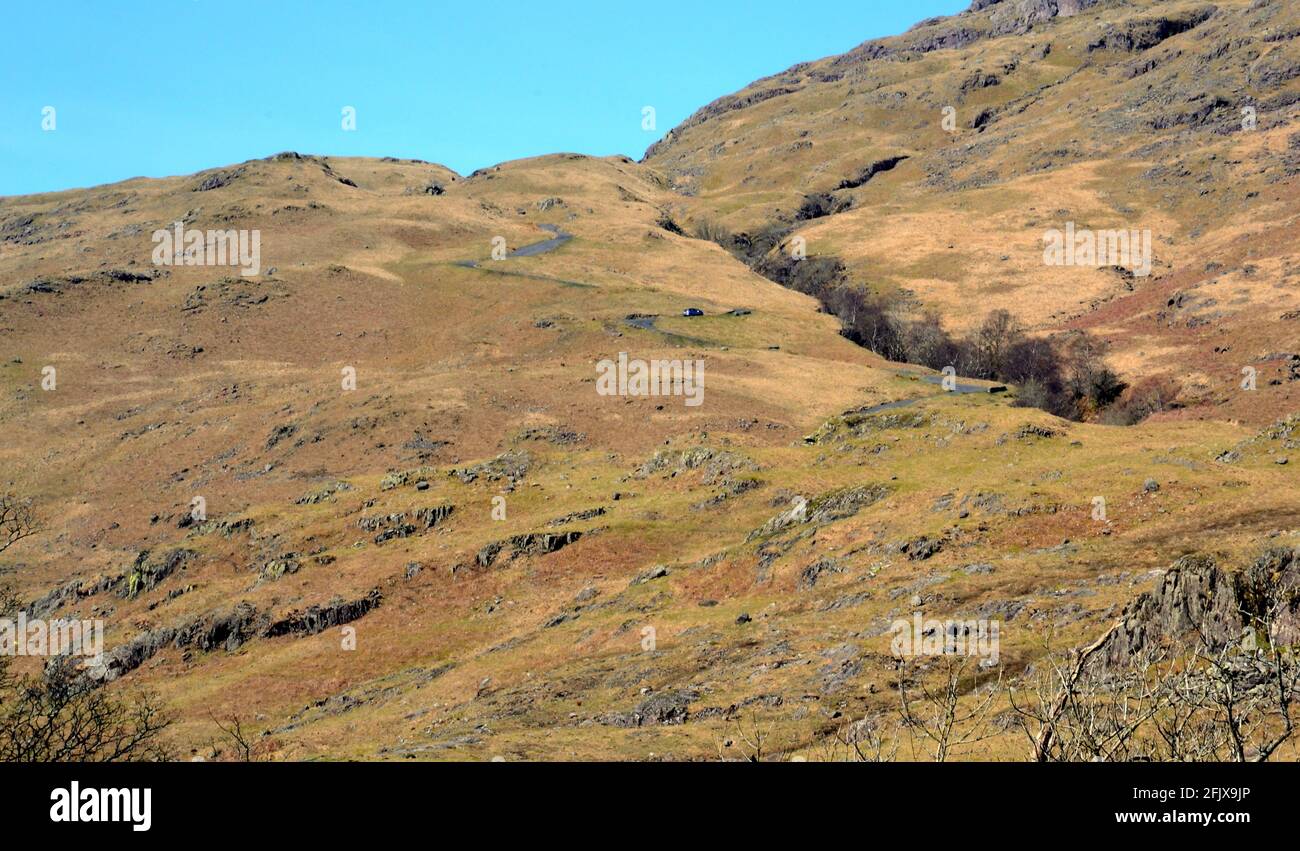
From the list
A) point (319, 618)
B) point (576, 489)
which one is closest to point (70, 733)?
point (319, 618)

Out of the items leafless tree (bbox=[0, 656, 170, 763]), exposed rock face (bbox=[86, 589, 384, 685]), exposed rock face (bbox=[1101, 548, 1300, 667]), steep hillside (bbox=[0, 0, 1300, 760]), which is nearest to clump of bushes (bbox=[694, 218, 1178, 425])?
steep hillside (bbox=[0, 0, 1300, 760])

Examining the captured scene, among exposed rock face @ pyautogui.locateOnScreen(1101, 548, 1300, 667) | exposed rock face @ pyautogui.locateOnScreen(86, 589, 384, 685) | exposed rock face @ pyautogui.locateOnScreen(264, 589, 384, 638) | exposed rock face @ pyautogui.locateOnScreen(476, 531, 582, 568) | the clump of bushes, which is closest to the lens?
exposed rock face @ pyautogui.locateOnScreen(1101, 548, 1300, 667)

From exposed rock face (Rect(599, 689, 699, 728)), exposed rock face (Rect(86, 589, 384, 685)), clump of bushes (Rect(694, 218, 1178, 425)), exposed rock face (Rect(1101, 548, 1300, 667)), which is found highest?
clump of bushes (Rect(694, 218, 1178, 425))

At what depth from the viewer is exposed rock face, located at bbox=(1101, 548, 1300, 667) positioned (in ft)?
88.6

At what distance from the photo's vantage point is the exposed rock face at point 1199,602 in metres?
27.0

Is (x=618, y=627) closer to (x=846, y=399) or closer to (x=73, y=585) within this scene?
(x=73, y=585)

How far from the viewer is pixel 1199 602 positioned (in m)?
27.7

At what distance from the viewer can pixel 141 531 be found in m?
88.0

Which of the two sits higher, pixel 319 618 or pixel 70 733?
pixel 70 733

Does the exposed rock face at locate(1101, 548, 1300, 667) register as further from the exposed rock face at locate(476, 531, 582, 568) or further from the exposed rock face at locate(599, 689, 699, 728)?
the exposed rock face at locate(476, 531, 582, 568)

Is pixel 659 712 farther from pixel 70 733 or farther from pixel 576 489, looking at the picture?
pixel 576 489
